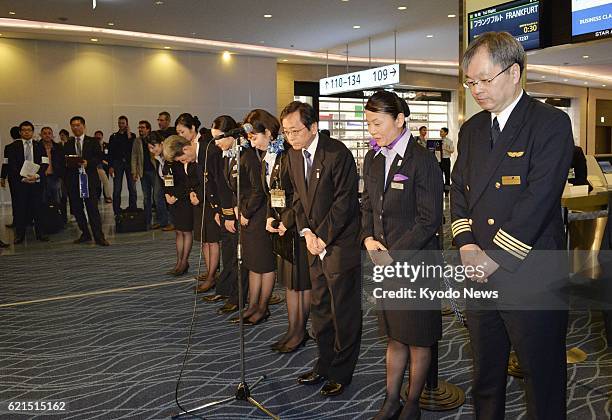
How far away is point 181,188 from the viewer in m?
5.74

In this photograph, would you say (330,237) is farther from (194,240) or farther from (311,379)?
(194,240)

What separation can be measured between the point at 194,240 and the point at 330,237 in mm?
4644

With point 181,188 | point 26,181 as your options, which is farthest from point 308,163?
point 26,181

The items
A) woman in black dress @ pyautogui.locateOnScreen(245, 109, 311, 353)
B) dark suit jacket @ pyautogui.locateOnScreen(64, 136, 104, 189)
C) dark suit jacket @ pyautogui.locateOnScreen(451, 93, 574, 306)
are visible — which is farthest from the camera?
dark suit jacket @ pyautogui.locateOnScreen(64, 136, 104, 189)

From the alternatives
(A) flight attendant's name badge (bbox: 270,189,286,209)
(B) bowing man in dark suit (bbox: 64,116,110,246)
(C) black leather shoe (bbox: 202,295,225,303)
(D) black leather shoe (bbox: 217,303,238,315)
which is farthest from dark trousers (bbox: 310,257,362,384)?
(B) bowing man in dark suit (bbox: 64,116,110,246)

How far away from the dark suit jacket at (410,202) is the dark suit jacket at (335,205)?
0.35 meters

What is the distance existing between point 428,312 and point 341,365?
2.50 feet

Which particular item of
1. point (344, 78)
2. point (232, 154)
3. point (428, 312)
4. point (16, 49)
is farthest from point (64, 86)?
point (428, 312)

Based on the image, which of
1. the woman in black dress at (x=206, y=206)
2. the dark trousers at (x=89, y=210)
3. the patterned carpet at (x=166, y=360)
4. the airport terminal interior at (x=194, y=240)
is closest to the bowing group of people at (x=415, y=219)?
the patterned carpet at (x=166, y=360)

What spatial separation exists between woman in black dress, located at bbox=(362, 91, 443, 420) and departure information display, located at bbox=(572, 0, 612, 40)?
9.84 ft

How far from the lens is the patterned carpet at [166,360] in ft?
9.83

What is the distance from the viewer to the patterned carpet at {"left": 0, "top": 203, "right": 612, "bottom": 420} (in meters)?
3.00

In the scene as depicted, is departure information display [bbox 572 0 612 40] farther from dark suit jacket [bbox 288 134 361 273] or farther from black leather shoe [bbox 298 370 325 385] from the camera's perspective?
black leather shoe [bbox 298 370 325 385]

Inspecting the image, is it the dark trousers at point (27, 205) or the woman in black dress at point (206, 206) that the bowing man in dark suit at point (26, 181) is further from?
the woman in black dress at point (206, 206)
